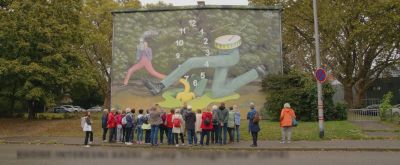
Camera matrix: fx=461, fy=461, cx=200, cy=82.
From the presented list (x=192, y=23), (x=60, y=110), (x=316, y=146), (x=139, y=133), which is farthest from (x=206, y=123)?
(x=60, y=110)

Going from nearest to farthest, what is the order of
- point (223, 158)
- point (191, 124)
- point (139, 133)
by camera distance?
point (223, 158)
point (191, 124)
point (139, 133)

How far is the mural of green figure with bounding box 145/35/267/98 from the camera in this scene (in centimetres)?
3128

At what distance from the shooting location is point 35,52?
31.4m

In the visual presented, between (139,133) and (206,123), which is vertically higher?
(206,123)

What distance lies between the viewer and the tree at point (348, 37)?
1480 inches

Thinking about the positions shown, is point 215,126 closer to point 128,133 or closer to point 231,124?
point 231,124

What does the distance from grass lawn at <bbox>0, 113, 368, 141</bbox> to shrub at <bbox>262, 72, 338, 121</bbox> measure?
4.11ft

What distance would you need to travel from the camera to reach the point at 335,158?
14109 millimetres

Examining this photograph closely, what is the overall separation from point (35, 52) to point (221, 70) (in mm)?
12728

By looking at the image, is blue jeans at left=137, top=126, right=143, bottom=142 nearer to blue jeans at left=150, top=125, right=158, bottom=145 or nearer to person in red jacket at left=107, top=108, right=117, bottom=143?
blue jeans at left=150, top=125, right=158, bottom=145

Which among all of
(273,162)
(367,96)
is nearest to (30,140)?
(273,162)

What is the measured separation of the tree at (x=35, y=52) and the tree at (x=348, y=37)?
17.0 metres

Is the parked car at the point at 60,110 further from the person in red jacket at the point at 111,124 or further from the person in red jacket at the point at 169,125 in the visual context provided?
the person in red jacket at the point at 169,125

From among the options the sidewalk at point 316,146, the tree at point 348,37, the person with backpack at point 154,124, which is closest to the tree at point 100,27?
the tree at point 348,37
